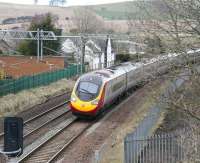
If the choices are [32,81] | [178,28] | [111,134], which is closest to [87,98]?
[111,134]

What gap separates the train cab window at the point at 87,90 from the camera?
95.5ft

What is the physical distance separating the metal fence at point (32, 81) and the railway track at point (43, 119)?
4.13m

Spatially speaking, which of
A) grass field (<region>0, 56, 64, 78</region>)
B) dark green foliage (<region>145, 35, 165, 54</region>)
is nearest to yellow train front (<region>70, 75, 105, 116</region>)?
dark green foliage (<region>145, 35, 165, 54</region>)

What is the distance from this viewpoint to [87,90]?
29.3m

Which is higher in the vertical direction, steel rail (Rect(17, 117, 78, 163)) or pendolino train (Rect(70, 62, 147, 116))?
pendolino train (Rect(70, 62, 147, 116))

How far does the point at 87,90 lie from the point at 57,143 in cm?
596

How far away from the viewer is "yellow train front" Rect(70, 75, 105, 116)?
2891 centimetres

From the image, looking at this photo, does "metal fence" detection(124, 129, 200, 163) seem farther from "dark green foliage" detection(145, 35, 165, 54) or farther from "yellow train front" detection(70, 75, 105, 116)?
"yellow train front" detection(70, 75, 105, 116)

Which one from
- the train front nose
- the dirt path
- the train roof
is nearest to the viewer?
the dirt path

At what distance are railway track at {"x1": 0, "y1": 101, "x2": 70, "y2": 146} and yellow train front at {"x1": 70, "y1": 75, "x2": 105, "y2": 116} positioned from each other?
1.78 meters

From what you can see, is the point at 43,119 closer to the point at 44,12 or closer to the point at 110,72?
the point at 110,72

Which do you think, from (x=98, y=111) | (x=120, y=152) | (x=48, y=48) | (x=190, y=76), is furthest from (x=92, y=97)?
(x=48, y=48)

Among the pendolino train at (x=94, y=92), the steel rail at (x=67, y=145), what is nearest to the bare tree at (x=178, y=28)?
the steel rail at (x=67, y=145)

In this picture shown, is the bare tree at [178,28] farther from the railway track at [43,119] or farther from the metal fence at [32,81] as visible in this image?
the metal fence at [32,81]
